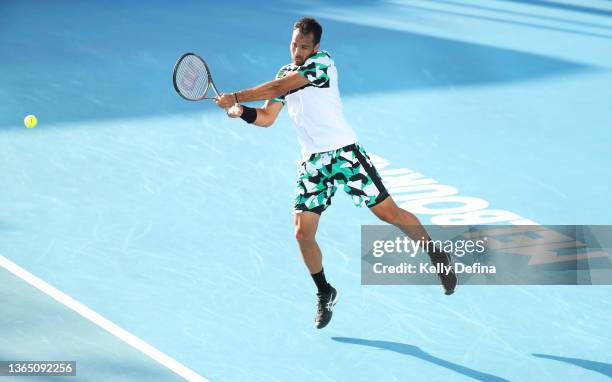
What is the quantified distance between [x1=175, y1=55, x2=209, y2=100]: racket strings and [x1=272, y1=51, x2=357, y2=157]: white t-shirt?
575 mm

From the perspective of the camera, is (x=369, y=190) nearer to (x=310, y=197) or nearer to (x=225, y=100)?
(x=310, y=197)

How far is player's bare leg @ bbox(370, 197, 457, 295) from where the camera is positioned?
7945mm

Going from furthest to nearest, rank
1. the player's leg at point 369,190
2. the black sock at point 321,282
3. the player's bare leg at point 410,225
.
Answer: the black sock at point 321,282
the player's bare leg at point 410,225
the player's leg at point 369,190

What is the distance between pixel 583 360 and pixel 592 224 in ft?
7.88

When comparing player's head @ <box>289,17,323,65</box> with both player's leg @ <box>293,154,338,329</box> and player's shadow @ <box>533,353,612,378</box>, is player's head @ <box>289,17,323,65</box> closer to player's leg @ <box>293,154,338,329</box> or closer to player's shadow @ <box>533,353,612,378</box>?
player's leg @ <box>293,154,338,329</box>

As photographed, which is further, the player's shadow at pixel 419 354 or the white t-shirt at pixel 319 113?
the white t-shirt at pixel 319 113

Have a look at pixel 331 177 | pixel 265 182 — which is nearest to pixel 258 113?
pixel 331 177

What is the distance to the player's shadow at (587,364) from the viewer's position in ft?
25.0

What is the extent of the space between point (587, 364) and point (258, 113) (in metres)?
2.80

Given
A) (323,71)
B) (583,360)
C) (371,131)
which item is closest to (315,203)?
(323,71)

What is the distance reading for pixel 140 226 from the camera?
32.7 feet

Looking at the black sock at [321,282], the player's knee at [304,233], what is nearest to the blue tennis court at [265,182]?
the black sock at [321,282]

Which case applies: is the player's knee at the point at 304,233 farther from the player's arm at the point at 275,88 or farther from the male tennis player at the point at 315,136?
the player's arm at the point at 275,88

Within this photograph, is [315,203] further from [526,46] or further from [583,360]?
[526,46]
